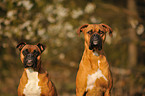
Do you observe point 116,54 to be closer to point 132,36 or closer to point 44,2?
point 132,36

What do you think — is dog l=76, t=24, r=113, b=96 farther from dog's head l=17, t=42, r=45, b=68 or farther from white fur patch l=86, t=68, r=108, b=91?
dog's head l=17, t=42, r=45, b=68

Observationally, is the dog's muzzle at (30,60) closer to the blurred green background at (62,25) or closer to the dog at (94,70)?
the dog at (94,70)

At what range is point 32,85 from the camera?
5559 millimetres

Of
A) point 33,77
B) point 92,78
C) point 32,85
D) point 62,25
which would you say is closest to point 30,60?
point 33,77

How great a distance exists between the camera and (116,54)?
1405 centimetres

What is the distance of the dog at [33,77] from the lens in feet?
18.0

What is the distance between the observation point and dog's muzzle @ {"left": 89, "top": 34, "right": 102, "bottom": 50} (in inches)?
215

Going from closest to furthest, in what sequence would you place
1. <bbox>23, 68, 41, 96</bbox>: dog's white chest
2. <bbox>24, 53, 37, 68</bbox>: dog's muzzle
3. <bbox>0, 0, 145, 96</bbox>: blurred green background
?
<bbox>24, 53, 37, 68</bbox>: dog's muzzle < <bbox>23, 68, 41, 96</bbox>: dog's white chest < <bbox>0, 0, 145, 96</bbox>: blurred green background

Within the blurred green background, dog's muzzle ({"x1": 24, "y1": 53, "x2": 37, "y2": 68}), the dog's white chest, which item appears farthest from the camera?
the blurred green background

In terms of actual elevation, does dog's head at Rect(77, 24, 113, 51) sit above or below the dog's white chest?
above

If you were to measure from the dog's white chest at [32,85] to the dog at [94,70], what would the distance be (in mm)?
918

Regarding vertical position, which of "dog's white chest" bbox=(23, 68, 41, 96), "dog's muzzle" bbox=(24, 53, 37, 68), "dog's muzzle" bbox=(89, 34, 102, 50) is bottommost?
"dog's white chest" bbox=(23, 68, 41, 96)

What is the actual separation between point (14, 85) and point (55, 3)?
6.34m

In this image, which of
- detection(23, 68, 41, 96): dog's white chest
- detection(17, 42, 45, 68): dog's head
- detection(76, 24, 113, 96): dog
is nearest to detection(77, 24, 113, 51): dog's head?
detection(76, 24, 113, 96): dog
